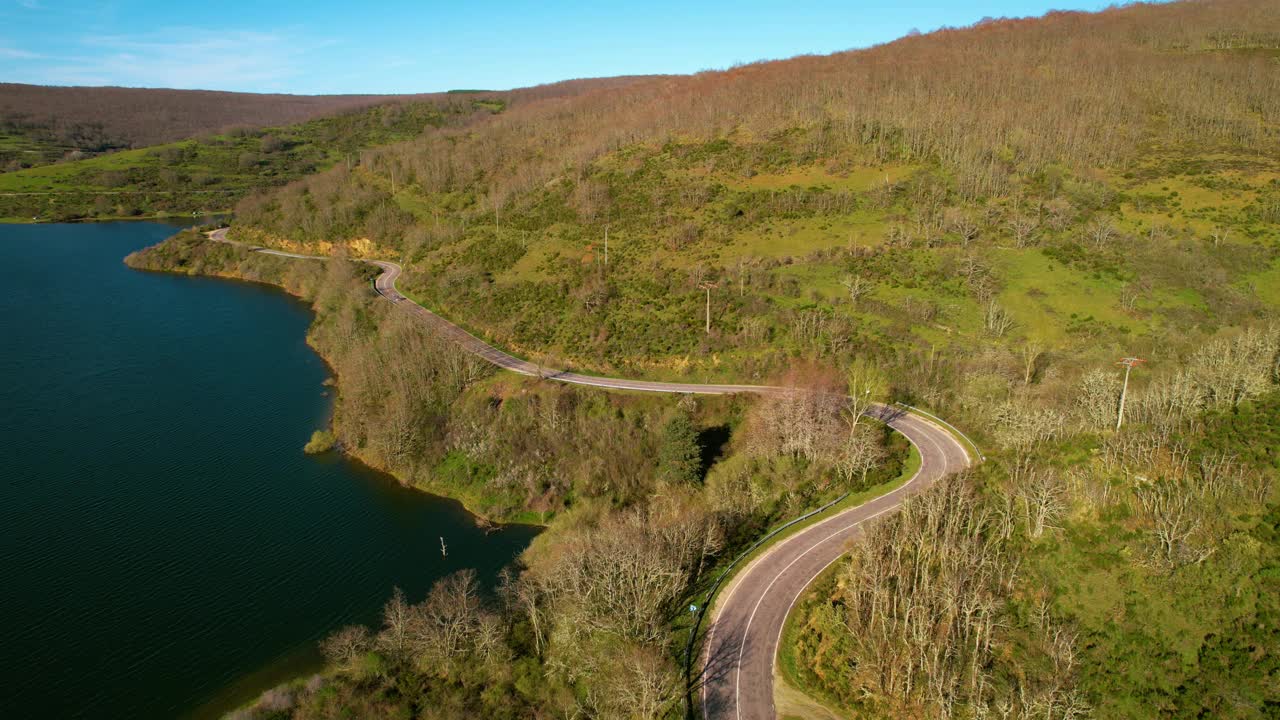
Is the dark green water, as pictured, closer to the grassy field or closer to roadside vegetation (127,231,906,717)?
roadside vegetation (127,231,906,717)

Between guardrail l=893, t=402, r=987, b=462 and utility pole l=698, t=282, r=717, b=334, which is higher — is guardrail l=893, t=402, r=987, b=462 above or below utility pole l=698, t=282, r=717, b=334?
below

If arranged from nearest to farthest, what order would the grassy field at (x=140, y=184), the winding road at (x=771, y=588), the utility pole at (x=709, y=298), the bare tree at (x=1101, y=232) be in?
the winding road at (x=771, y=588) < the utility pole at (x=709, y=298) < the bare tree at (x=1101, y=232) < the grassy field at (x=140, y=184)

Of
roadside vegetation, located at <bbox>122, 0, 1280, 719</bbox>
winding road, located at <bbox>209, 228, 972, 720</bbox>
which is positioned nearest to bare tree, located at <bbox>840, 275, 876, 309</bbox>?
roadside vegetation, located at <bbox>122, 0, 1280, 719</bbox>

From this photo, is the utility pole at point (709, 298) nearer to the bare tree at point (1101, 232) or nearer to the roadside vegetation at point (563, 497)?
the roadside vegetation at point (563, 497)

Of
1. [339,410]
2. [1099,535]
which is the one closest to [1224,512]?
[1099,535]

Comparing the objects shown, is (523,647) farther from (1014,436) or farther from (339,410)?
(339,410)

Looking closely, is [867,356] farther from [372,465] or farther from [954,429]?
[372,465]

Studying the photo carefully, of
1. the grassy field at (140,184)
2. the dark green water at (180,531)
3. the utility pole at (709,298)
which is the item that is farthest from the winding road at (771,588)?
the grassy field at (140,184)
